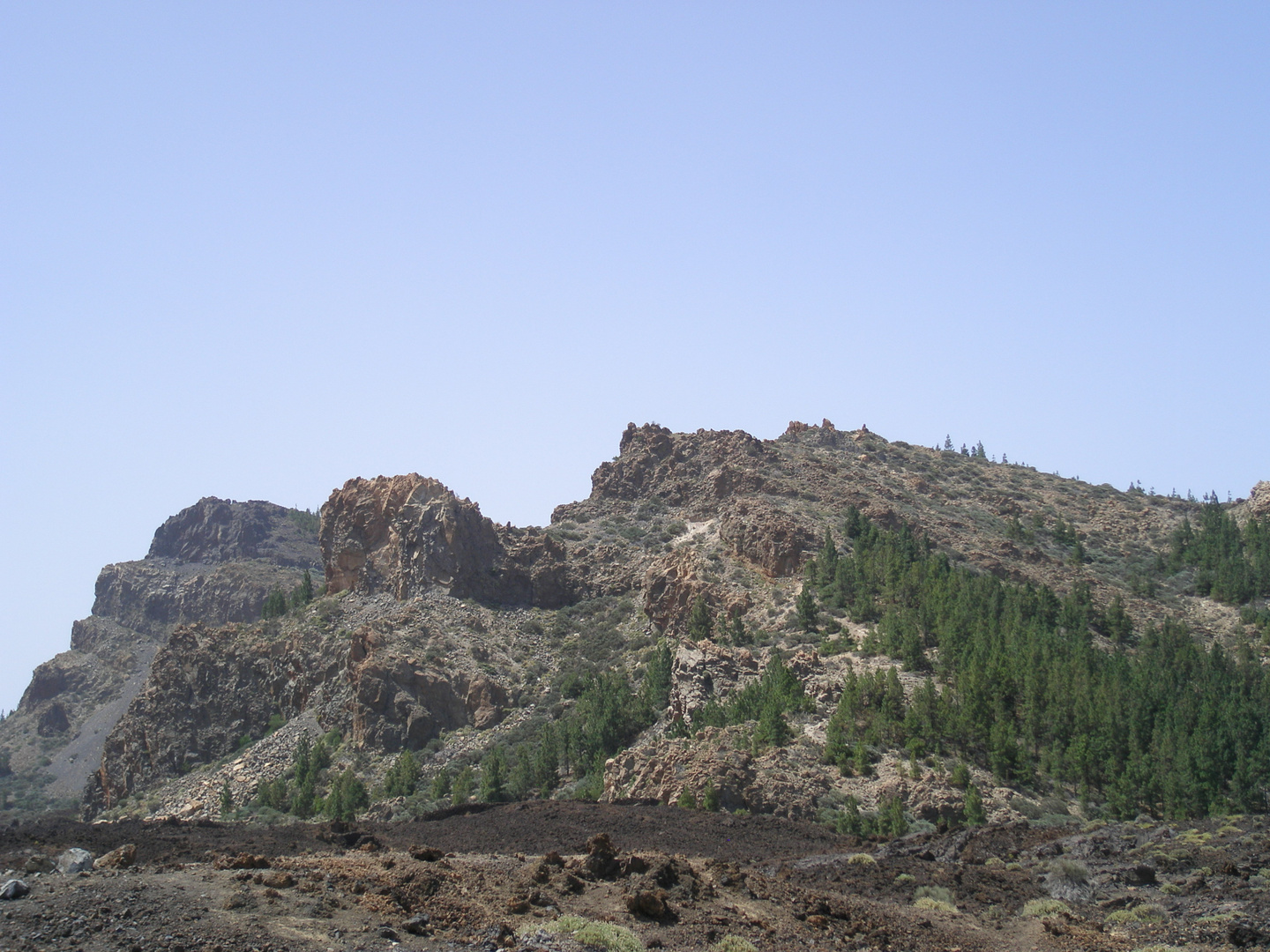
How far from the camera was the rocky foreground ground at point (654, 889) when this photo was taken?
2183 centimetres

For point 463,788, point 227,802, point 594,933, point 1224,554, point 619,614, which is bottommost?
point 227,802

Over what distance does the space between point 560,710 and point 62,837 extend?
36126 mm

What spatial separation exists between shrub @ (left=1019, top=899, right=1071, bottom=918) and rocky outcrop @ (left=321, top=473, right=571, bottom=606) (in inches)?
2450

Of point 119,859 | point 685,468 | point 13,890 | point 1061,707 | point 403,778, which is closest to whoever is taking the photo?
point 13,890

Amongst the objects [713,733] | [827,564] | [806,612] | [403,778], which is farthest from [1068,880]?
[403,778]

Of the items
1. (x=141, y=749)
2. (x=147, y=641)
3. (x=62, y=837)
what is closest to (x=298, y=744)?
(x=141, y=749)

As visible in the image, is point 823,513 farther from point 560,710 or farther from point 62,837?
point 62,837

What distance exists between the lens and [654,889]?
27219mm

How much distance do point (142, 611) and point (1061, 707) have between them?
140 metres

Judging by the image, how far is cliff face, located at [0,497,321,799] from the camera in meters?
136

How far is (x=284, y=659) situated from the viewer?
8675 centimetres

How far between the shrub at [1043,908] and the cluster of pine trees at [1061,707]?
18940mm

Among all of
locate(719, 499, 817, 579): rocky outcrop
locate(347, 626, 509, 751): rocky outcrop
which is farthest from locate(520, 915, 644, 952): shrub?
Answer: locate(719, 499, 817, 579): rocky outcrop

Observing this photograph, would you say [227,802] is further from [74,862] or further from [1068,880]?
[1068,880]
